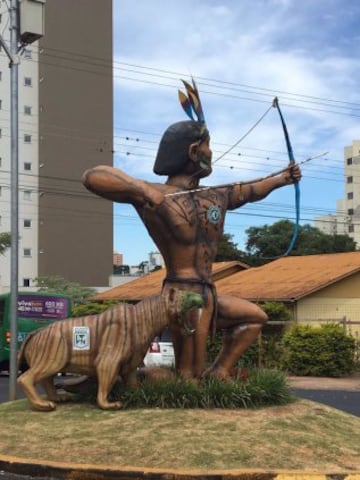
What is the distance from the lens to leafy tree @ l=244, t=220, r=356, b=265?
48.5 metres

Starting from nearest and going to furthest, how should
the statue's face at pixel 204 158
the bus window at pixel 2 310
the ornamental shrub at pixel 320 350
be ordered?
the statue's face at pixel 204 158 < the ornamental shrub at pixel 320 350 < the bus window at pixel 2 310

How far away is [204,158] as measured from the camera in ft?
25.9

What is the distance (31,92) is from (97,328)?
47.6 metres

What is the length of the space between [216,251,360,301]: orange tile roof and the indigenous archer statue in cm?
1604

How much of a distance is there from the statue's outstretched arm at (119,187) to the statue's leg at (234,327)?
1441 mm

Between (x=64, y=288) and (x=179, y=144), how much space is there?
118ft

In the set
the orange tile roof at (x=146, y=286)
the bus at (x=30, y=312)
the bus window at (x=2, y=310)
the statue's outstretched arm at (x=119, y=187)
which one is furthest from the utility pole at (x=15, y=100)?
the orange tile roof at (x=146, y=286)

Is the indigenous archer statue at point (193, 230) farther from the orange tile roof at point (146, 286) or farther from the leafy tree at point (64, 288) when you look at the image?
the leafy tree at point (64, 288)

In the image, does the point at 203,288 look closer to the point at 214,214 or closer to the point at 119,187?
the point at 214,214

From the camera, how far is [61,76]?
5341 centimetres

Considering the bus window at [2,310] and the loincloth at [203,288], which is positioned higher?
the loincloth at [203,288]

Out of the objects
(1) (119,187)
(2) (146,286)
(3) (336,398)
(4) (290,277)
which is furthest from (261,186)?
(2) (146,286)

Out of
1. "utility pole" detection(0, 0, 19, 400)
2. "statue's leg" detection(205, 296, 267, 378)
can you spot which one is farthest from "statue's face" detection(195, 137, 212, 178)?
"utility pole" detection(0, 0, 19, 400)

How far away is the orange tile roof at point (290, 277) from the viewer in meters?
24.5
